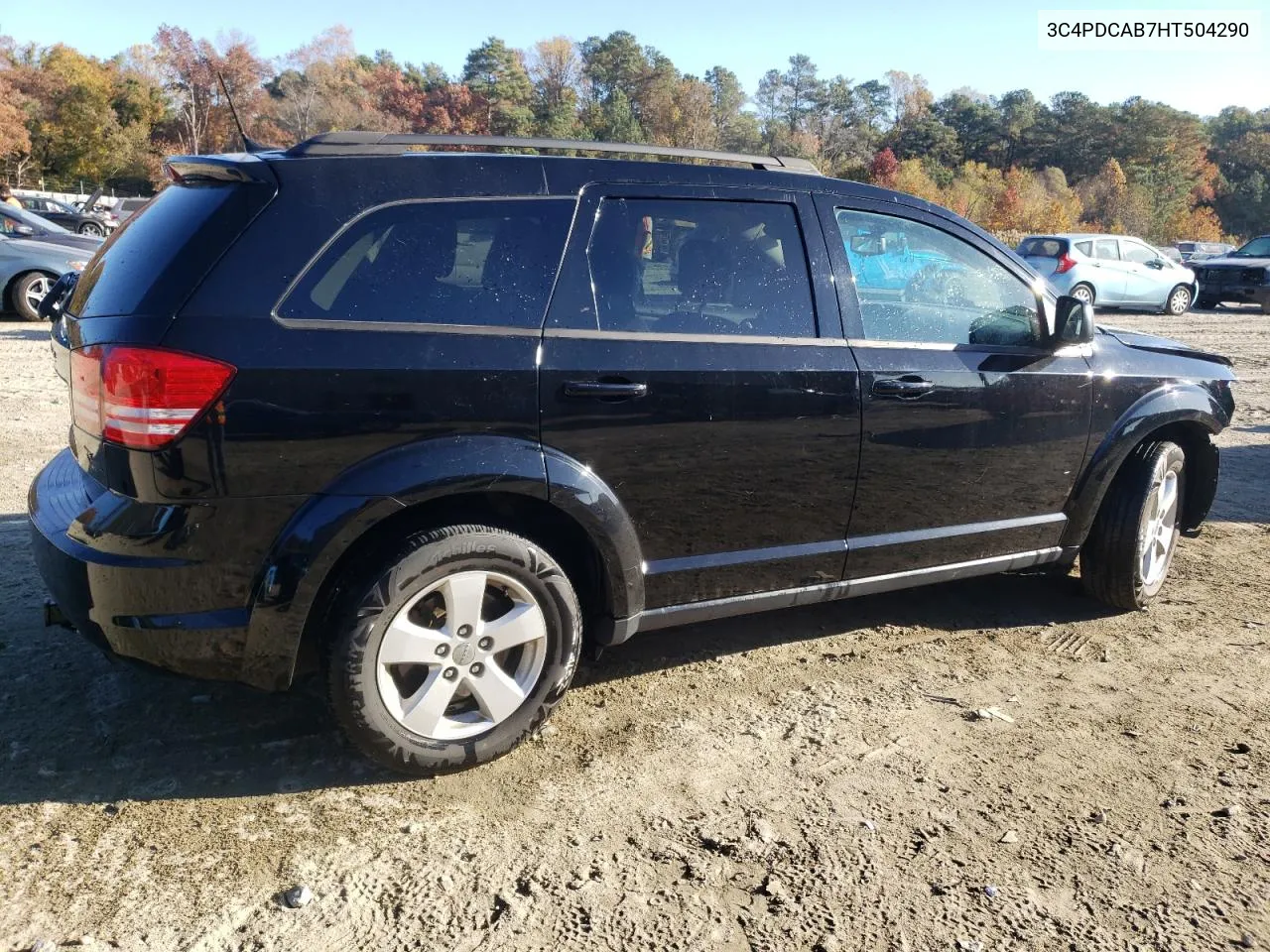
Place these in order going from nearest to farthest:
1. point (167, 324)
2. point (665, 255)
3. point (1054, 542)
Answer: point (167, 324) → point (665, 255) → point (1054, 542)

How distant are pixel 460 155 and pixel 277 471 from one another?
1132 mm

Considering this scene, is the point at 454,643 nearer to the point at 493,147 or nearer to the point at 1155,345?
the point at 493,147

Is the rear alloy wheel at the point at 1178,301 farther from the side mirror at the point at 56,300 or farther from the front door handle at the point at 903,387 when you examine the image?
the side mirror at the point at 56,300

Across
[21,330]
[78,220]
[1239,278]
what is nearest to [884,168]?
[1239,278]

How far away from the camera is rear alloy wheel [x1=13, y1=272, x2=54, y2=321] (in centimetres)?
1201

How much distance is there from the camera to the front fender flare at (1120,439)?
427 cm

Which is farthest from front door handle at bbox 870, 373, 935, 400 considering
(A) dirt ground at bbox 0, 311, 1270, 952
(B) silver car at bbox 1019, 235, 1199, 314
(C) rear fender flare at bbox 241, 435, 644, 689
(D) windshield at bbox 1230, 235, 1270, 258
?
(D) windshield at bbox 1230, 235, 1270, 258

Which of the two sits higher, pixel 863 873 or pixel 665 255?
pixel 665 255

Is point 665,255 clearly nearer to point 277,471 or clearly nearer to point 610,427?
point 610,427

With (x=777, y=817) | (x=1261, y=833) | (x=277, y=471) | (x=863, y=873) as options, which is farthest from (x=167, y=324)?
(x=1261, y=833)

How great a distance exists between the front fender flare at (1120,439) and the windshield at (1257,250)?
20779 millimetres

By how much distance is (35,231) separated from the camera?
12.2 m

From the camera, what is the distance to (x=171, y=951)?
229 cm

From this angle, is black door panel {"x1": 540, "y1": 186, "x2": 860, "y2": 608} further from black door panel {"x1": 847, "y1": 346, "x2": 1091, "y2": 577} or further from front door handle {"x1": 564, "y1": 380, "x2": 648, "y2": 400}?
black door panel {"x1": 847, "y1": 346, "x2": 1091, "y2": 577}
